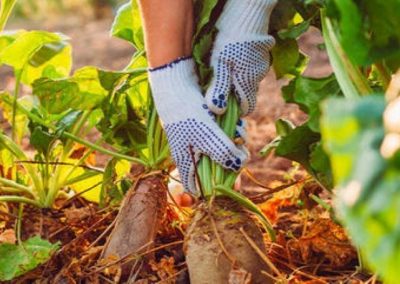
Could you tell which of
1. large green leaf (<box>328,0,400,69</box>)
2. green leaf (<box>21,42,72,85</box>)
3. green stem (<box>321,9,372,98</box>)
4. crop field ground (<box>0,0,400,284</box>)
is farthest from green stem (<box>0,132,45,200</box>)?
large green leaf (<box>328,0,400,69</box>)

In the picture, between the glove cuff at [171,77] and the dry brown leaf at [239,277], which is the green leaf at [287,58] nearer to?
the glove cuff at [171,77]

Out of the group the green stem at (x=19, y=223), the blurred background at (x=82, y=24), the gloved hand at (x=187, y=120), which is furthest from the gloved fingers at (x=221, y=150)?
the blurred background at (x=82, y=24)

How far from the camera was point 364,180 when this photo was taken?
837mm

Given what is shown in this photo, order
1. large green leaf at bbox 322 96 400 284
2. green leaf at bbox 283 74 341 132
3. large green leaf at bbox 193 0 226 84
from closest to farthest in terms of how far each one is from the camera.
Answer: large green leaf at bbox 322 96 400 284 → green leaf at bbox 283 74 341 132 → large green leaf at bbox 193 0 226 84

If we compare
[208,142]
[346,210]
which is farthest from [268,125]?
[346,210]

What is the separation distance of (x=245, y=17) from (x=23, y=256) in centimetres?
66

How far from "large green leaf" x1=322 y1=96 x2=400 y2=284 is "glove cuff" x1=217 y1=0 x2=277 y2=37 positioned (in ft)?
2.78

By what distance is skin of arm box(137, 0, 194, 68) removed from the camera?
1.68 metres

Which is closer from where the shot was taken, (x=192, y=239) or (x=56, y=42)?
(x=192, y=239)

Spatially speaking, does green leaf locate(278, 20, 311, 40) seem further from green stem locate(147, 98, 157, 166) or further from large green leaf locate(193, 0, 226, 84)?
green stem locate(147, 98, 157, 166)

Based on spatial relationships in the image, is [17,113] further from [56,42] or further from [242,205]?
[242,205]

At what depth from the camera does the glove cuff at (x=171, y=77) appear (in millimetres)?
1685

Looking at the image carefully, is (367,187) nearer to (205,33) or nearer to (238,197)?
(238,197)

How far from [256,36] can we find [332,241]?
0.45m
